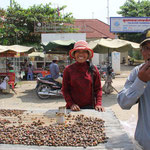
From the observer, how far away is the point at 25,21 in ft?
66.7

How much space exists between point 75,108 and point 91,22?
91.2 ft

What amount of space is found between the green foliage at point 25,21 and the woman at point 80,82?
17.4 meters

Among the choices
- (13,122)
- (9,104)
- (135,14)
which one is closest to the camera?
(13,122)

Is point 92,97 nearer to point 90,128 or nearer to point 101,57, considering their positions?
point 90,128

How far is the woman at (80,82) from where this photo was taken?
266cm

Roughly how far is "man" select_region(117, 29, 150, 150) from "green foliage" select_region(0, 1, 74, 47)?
1859 cm

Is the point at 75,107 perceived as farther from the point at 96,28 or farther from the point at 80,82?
the point at 96,28

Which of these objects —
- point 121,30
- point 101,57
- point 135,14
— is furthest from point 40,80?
point 135,14

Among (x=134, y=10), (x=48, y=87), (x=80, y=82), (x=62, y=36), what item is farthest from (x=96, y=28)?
(x=80, y=82)

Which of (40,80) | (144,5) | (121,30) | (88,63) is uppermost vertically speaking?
(144,5)

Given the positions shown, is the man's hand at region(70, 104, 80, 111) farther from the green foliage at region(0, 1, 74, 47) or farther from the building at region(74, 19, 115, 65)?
the building at region(74, 19, 115, 65)

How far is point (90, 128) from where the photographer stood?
2.15 meters

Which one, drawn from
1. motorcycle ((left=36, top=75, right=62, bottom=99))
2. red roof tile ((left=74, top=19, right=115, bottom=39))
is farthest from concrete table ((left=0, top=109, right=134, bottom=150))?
red roof tile ((left=74, top=19, right=115, bottom=39))

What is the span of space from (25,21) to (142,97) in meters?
20.1
